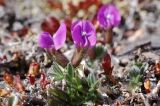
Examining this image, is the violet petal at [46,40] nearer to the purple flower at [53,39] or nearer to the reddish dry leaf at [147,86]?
the purple flower at [53,39]

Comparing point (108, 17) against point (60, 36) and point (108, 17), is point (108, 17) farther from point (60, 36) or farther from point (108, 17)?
point (60, 36)

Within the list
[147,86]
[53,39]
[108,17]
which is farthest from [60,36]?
[108,17]

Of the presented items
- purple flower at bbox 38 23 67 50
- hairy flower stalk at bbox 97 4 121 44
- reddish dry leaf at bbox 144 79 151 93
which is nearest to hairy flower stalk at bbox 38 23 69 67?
purple flower at bbox 38 23 67 50

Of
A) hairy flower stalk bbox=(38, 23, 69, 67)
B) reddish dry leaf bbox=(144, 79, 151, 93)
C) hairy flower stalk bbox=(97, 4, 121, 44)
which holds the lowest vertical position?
reddish dry leaf bbox=(144, 79, 151, 93)

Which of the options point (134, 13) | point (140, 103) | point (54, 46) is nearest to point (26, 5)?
point (134, 13)

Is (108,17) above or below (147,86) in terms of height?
above

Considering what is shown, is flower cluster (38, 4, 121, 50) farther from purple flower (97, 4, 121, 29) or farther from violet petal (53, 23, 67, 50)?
purple flower (97, 4, 121, 29)
